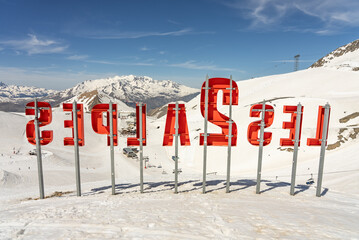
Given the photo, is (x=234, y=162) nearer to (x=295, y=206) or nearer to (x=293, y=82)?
(x=295, y=206)

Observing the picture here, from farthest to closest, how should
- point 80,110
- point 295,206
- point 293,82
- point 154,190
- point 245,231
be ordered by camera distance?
point 293,82, point 154,190, point 80,110, point 295,206, point 245,231

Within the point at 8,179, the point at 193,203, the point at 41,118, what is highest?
the point at 41,118

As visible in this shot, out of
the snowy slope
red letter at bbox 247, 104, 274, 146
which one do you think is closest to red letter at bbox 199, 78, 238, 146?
red letter at bbox 247, 104, 274, 146

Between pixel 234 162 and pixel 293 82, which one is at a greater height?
pixel 293 82

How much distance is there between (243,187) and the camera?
15.9 meters

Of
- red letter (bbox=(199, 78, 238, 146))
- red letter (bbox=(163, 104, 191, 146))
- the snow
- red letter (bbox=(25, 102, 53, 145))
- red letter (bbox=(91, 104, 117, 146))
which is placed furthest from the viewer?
red letter (bbox=(163, 104, 191, 146))

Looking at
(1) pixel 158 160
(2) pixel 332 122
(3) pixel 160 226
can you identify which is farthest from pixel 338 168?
(1) pixel 158 160

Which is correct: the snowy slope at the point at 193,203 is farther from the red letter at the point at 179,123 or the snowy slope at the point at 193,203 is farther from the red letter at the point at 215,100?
the red letter at the point at 215,100

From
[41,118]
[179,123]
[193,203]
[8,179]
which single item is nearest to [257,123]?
[179,123]

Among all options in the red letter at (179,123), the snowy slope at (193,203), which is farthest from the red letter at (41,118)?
the red letter at (179,123)

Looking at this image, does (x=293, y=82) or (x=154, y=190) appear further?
(x=293, y=82)

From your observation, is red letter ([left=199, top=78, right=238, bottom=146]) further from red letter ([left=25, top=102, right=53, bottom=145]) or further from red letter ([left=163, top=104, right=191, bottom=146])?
red letter ([left=25, top=102, right=53, bottom=145])

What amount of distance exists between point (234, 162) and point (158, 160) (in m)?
17.4

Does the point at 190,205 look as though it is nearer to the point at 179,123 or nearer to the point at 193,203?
the point at 193,203
